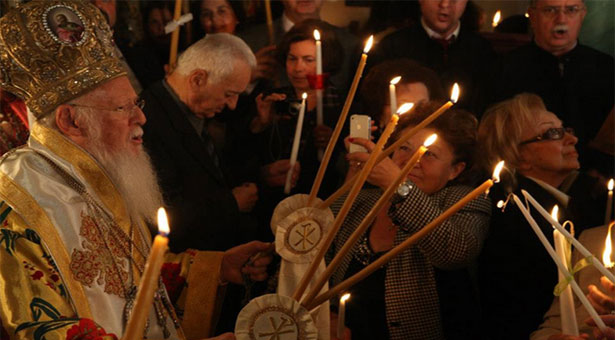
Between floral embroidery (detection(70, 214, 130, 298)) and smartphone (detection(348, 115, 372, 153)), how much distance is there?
921 mm

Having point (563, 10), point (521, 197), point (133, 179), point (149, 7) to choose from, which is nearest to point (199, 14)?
point (149, 7)

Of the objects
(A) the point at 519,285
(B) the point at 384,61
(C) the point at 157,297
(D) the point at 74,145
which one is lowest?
(A) the point at 519,285

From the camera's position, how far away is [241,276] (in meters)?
2.66

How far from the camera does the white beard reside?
229 cm

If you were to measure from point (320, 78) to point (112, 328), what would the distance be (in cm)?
151

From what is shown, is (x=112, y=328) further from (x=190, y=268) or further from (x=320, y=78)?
(x=320, y=78)

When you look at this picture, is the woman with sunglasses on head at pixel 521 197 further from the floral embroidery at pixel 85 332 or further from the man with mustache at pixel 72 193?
the floral embroidery at pixel 85 332

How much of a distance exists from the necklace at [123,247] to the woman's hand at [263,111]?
115cm

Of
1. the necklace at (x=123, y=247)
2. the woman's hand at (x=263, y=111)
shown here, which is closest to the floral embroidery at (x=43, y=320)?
the necklace at (x=123, y=247)

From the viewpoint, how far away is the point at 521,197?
9.47 ft

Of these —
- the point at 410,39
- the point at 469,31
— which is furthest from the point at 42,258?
the point at 469,31

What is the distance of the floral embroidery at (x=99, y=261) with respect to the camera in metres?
2.05

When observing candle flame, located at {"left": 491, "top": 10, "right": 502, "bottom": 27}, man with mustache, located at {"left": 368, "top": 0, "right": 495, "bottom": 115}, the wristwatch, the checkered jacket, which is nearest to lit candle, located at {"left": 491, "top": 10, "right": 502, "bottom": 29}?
candle flame, located at {"left": 491, "top": 10, "right": 502, "bottom": 27}

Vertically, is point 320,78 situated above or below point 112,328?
above
